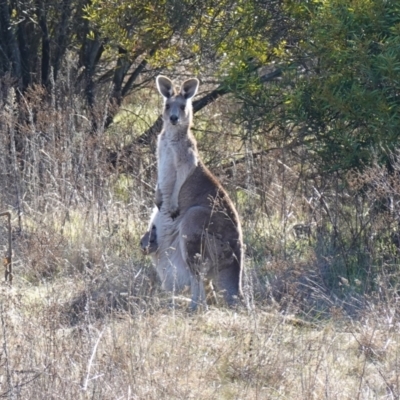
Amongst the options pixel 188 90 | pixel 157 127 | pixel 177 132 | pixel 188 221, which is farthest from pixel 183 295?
pixel 157 127

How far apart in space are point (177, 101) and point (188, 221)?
1.36 meters

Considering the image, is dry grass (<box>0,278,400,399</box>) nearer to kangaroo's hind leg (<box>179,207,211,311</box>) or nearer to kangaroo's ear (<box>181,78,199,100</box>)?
kangaroo's hind leg (<box>179,207,211,311</box>)

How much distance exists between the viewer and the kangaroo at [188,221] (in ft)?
21.7

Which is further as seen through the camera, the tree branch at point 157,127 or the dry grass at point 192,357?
the tree branch at point 157,127

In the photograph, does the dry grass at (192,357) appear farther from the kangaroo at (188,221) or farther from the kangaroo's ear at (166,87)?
the kangaroo's ear at (166,87)

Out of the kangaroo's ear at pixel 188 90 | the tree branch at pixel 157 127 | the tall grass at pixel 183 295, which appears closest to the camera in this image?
the tall grass at pixel 183 295

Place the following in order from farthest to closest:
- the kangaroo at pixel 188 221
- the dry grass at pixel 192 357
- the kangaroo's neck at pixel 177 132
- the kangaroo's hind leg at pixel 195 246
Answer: the kangaroo's neck at pixel 177 132 < the kangaroo at pixel 188 221 < the kangaroo's hind leg at pixel 195 246 < the dry grass at pixel 192 357

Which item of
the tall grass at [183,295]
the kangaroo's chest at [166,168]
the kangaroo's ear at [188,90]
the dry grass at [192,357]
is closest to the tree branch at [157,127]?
the tall grass at [183,295]

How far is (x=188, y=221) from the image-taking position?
22.4ft

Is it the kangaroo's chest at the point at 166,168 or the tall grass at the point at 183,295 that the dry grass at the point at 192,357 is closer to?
the tall grass at the point at 183,295

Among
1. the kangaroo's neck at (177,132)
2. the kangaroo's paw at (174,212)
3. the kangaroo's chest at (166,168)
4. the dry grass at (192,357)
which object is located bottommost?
the dry grass at (192,357)

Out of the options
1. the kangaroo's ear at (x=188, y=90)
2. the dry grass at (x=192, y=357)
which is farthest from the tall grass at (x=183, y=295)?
the kangaroo's ear at (x=188, y=90)

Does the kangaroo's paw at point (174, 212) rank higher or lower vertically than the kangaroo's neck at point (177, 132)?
lower

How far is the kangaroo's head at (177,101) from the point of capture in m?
7.61
